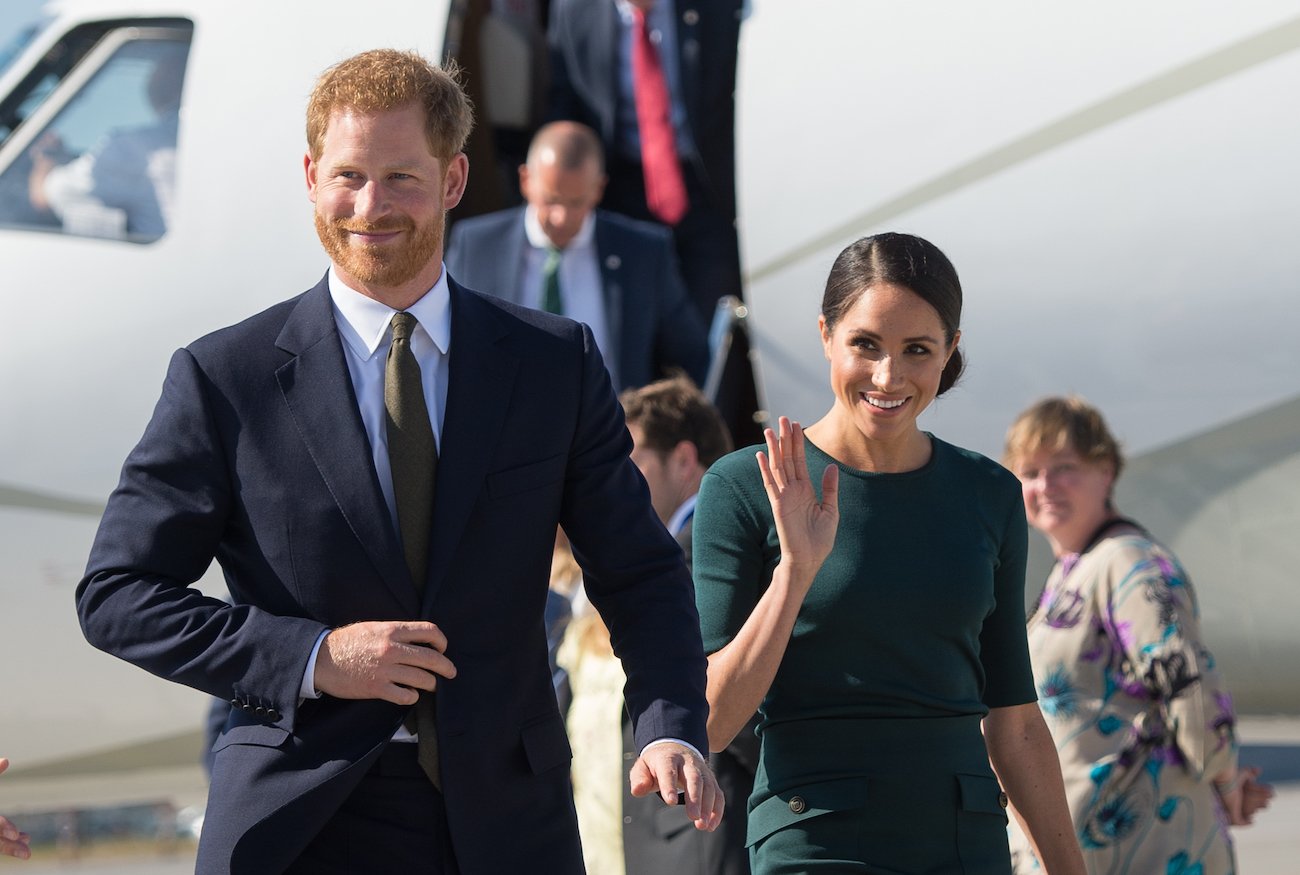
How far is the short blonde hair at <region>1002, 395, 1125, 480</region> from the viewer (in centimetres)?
401

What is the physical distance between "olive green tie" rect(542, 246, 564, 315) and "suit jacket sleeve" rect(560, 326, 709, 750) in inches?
125

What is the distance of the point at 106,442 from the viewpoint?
18.1 ft

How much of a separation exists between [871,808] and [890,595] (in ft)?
1.06

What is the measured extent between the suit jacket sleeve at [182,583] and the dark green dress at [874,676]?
799 millimetres

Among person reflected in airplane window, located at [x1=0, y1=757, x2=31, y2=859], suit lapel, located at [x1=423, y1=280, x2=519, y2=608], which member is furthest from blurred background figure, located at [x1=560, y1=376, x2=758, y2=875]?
person reflected in airplane window, located at [x1=0, y1=757, x2=31, y2=859]

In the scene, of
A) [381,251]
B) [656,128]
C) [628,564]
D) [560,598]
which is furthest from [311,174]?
[656,128]

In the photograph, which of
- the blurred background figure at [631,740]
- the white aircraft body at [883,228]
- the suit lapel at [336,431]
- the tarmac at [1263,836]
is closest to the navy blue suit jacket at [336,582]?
the suit lapel at [336,431]

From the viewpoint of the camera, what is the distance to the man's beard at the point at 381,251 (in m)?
2.31

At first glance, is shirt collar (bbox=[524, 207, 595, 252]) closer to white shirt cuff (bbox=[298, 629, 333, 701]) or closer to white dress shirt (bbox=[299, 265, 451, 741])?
white dress shirt (bbox=[299, 265, 451, 741])

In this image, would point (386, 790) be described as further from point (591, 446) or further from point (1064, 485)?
point (1064, 485)

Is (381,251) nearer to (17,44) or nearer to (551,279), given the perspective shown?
(551,279)

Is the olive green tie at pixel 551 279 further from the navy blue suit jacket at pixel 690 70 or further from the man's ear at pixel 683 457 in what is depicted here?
the man's ear at pixel 683 457

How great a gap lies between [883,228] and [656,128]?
3.54 feet

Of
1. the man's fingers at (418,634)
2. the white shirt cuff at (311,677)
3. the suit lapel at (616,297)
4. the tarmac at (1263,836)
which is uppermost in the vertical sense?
the suit lapel at (616,297)
